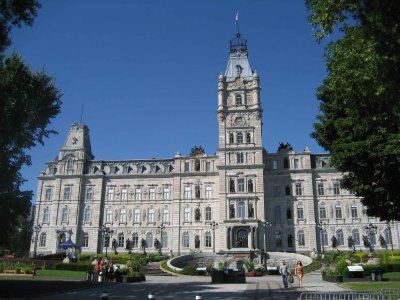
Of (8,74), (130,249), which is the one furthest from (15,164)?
(130,249)

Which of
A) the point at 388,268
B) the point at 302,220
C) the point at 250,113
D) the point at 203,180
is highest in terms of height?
the point at 250,113

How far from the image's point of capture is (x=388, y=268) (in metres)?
37.2

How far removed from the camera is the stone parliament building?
61.6 meters

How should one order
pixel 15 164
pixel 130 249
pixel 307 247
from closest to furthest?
pixel 15 164 < pixel 307 247 < pixel 130 249

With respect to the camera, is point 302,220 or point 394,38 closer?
point 394,38

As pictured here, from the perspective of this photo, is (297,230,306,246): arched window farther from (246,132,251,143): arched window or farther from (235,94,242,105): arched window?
(235,94,242,105): arched window

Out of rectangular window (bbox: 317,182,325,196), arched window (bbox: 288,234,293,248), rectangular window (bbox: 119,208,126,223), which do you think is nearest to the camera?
arched window (bbox: 288,234,293,248)

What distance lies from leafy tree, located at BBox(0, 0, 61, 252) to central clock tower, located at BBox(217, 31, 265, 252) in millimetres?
34334

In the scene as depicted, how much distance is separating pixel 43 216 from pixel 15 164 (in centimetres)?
4139

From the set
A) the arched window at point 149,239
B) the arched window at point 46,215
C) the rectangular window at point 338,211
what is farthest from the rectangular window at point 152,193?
the rectangular window at point 338,211

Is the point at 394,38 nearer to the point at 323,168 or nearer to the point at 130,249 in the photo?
the point at 323,168

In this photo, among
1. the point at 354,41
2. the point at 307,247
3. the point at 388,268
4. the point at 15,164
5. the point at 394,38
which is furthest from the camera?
the point at 307,247

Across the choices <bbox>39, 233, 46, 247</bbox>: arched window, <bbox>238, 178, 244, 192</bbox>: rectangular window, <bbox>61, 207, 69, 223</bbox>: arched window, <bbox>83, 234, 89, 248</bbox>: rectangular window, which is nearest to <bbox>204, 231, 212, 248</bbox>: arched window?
<bbox>238, 178, 244, 192</bbox>: rectangular window

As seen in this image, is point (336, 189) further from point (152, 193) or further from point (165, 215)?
point (152, 193)
